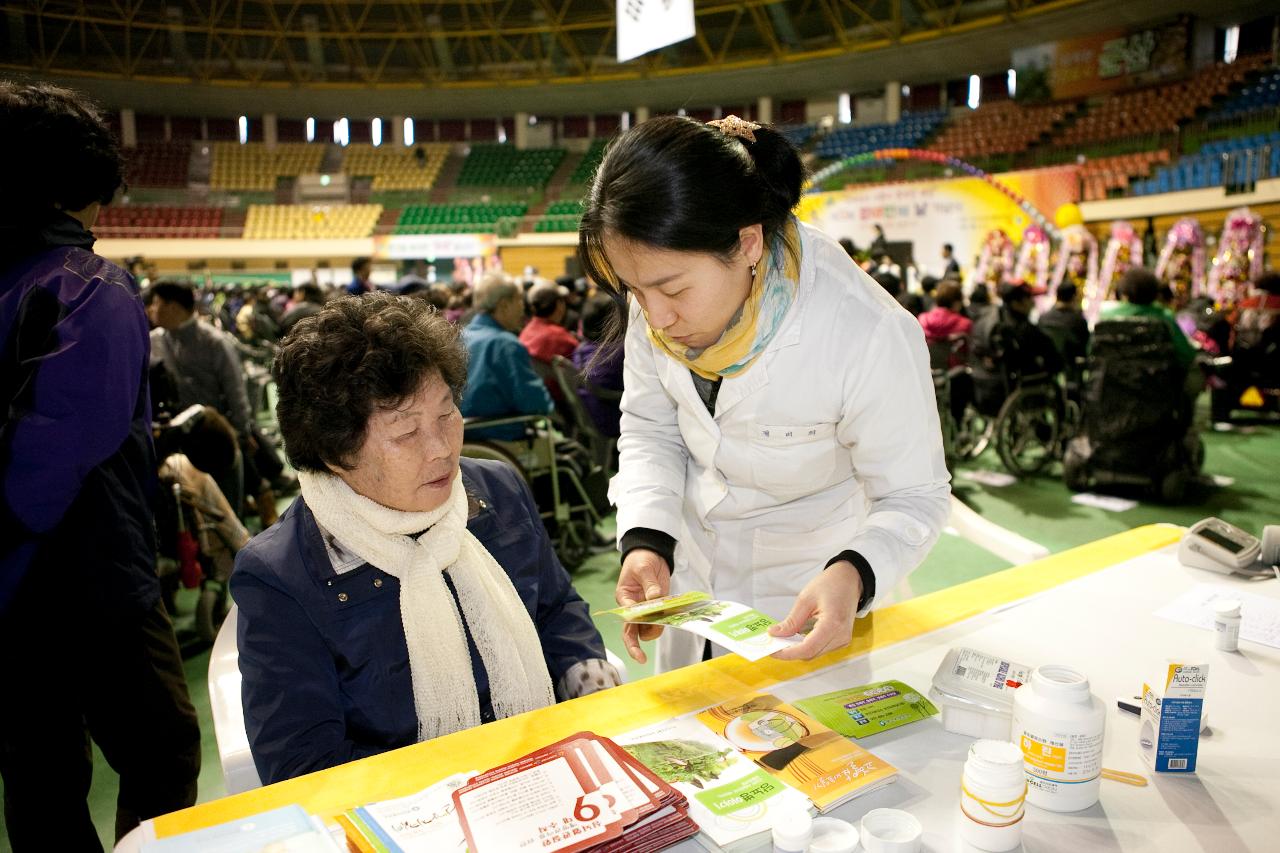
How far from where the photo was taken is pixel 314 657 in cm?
127

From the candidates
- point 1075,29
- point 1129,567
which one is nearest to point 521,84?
point 1075,29

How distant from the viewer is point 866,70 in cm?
1838

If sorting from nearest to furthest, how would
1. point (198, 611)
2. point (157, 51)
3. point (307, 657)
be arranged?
point (307, 657), point (198, 611), point (157, 51)

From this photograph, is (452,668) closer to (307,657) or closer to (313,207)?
(307,657)

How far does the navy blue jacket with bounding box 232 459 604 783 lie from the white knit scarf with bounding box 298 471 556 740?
3cm

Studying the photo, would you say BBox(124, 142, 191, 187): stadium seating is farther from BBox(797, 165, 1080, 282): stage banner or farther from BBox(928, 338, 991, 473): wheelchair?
BBox(928, 338, 991, 473): wheelchair

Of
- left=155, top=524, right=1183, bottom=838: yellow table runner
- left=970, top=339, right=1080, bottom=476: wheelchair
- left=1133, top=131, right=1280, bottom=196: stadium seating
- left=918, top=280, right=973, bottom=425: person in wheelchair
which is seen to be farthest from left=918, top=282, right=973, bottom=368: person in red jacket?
left=1133, top=131, right=1280, bottom=196: stadium seating

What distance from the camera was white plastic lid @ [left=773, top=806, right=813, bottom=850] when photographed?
2.76 ft

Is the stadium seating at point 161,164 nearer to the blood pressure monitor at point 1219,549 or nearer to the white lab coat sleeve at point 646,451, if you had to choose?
the white lab coat sleeve at point 646,451

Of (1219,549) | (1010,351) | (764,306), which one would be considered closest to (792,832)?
(764,306)

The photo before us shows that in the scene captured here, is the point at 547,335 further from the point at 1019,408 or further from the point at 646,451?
the point at 646,451

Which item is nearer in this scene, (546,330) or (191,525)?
(191,525)

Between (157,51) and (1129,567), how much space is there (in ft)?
79.5

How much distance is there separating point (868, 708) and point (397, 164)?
2501 cm
